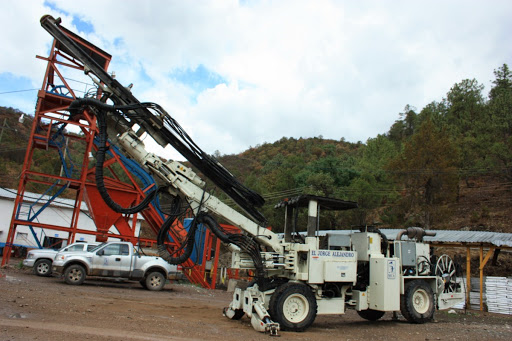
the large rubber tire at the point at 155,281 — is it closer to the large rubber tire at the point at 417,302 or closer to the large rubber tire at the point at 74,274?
the large rubber tire at the point at 74,274

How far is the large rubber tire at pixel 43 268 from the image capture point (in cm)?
1692

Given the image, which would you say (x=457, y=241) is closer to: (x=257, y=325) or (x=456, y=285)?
(x=456, y=285)

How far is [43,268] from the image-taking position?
1703 centimetres

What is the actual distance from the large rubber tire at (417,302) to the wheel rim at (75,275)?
11412mm

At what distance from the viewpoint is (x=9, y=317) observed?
7.33m

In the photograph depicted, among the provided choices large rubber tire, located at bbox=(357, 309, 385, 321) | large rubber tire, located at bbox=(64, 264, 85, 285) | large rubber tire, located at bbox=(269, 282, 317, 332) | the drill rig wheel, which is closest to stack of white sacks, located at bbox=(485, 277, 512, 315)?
the drill rig wheel

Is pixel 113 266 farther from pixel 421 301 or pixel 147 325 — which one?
pixel 421 301

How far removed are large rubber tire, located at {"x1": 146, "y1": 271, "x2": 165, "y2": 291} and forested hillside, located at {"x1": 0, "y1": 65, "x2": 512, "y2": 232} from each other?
753 cm

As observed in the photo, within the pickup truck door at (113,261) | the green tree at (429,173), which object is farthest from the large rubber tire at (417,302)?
the green tree at (429,173)

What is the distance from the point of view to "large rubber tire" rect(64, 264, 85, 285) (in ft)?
47.3

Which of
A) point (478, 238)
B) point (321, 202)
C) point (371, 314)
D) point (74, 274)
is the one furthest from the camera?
point (478, 238)

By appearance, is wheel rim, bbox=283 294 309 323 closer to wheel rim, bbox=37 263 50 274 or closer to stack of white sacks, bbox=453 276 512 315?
stack of white sacks, bbox=453 276 512 315

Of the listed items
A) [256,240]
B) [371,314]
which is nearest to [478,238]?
[371,314]

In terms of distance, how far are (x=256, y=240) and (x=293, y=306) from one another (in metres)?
1.69
